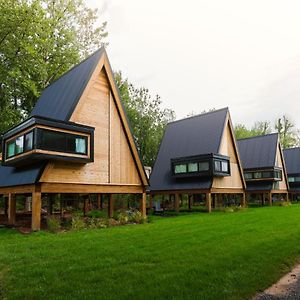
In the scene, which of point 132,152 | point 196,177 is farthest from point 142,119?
point 132,152

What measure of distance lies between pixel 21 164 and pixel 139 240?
29.2 feet

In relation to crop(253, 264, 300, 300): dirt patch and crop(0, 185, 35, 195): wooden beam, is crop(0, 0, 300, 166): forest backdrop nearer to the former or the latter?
crop(0, 185, 35, 195): wooden beam

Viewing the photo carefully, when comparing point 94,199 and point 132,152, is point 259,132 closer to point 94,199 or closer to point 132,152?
point 94,199

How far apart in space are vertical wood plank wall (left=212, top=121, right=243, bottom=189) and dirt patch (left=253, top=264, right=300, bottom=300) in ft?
63.8

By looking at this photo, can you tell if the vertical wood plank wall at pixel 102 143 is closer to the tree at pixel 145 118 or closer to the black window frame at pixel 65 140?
the black window frame at pixel 65 140

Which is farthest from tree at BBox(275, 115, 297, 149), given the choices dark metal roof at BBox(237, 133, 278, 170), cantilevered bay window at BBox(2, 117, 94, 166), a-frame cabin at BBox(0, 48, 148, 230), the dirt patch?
the dirt patch

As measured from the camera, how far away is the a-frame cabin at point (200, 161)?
26.0 meters

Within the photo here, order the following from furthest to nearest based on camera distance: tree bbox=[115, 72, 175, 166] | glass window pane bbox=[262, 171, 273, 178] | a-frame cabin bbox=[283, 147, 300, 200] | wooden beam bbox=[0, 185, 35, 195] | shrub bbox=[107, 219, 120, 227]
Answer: tree bbox=[115, 72, 175, 166]
a-frame cabin bbox=[283, 147, 300, 200]
glass window pane bbox=[262, 171, 273, 178]
shrub bbox=[107, 219, 120, 227]
wooden beam bbox=[0, 185, 35, 195]

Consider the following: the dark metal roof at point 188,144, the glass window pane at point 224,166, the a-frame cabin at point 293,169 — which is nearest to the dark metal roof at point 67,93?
the dark metal roof at point 188,144

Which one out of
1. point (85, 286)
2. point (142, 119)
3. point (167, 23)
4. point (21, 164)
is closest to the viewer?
point (85, 286)

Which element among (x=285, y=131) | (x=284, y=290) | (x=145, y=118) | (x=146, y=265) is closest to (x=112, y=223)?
(x=146, y=265)

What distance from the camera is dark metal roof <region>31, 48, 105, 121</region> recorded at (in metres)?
17.2

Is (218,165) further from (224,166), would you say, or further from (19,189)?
(19,189)

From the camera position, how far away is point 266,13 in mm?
9539
